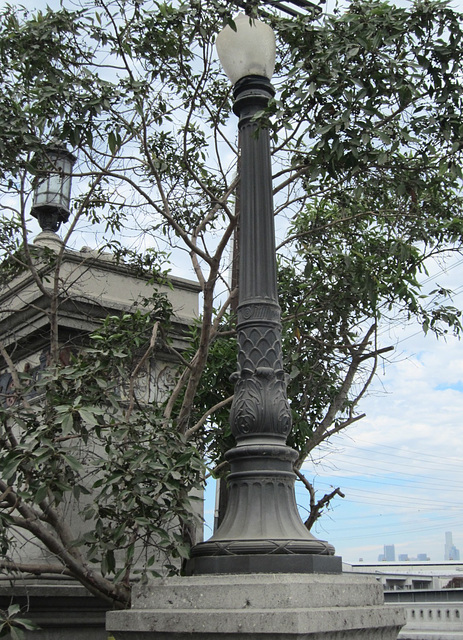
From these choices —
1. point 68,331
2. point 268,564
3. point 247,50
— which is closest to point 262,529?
point 268,564

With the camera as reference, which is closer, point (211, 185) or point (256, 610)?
point (256, 610)

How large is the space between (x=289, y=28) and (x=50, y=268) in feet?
12.4

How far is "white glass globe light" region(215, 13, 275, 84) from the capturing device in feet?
16.6

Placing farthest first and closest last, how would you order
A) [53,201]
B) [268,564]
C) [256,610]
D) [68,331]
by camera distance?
[53,201]
[68,331]
[268,564]
[256,610]

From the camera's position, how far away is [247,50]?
504 cm

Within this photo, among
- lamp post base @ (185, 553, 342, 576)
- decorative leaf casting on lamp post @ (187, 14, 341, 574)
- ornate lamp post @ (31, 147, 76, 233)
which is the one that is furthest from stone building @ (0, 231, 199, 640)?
lamp post base @ (185, 553, 342, 576)

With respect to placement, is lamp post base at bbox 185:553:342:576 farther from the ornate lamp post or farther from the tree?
the ornate lamp post

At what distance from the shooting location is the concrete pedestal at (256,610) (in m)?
3.26

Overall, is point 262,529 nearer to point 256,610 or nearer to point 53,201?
point 256,610

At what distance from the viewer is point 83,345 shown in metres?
8.55

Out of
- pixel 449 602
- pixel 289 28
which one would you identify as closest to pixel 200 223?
pixel 289 28

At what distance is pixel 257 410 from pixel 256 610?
1.18 m

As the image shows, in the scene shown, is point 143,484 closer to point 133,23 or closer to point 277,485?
point 277,485

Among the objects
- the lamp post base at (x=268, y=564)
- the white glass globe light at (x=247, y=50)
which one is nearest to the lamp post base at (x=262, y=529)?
the lamp post base at (x=268, y=564)
